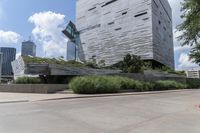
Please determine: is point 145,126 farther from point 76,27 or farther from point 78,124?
point 76,27

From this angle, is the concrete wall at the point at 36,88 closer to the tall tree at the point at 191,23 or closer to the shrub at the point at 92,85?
the shrub at the point at 92,85

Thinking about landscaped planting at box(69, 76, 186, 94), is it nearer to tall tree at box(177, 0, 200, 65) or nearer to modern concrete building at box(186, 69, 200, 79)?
tall tree at box(177, 0, 200, 65)

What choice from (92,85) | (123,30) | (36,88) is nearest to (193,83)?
(123,30)

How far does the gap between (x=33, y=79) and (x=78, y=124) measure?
23.9 metres

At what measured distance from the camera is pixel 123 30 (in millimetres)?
66812

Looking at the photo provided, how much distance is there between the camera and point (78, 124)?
7.61m

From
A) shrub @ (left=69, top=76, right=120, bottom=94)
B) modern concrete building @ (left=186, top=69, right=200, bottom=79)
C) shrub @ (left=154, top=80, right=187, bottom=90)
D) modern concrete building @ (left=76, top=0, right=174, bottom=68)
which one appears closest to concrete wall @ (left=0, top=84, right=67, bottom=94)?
shrub @ (left=69, top=76, right=120, bottom=94)

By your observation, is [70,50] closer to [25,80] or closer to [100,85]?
[25,80]

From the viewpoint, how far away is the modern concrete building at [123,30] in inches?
2406

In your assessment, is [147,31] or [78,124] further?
[147,31]

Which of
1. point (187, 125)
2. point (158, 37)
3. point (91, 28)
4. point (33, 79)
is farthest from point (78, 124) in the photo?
point (91, 28)

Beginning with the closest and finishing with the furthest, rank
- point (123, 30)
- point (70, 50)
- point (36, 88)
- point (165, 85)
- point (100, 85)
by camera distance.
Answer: point (100, 85), point (36, 88), point (165, 85), point (123, 30), point (70, 50)

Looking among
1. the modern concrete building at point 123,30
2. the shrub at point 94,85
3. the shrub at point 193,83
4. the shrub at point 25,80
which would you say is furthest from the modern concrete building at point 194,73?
the shrub at point 25,80

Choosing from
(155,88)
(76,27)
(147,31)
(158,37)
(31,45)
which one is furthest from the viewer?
(76,27)
